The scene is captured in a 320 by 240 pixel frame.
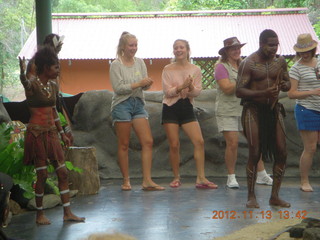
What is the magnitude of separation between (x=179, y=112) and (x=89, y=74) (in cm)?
1264

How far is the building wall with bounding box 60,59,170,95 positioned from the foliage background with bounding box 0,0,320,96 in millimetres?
5472

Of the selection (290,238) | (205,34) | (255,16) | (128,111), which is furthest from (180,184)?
(255,16)

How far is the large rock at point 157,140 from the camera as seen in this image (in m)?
9.91

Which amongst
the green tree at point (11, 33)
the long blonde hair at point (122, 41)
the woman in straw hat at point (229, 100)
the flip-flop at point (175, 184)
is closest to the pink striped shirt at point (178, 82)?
the woman in straw hat at point (229, 100)

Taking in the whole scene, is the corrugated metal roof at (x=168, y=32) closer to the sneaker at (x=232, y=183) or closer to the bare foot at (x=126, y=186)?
the sneaker at (x=232, y=183)

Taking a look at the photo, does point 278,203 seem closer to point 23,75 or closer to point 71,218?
point 71,218

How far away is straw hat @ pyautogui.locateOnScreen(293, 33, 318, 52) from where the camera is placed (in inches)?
303

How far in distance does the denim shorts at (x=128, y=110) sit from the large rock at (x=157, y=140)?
68.5 inches

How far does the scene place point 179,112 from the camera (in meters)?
8.49

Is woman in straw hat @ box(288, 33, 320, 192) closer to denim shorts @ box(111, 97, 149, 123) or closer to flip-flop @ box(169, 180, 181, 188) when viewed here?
flip-flop @ box(169, 180, 181, 188)

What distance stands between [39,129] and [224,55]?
3.01 m

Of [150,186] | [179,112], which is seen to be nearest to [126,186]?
[150,186]

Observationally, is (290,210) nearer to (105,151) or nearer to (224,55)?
(224,55)

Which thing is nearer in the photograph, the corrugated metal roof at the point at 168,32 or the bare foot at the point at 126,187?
the bare foot at the point at 126,187
